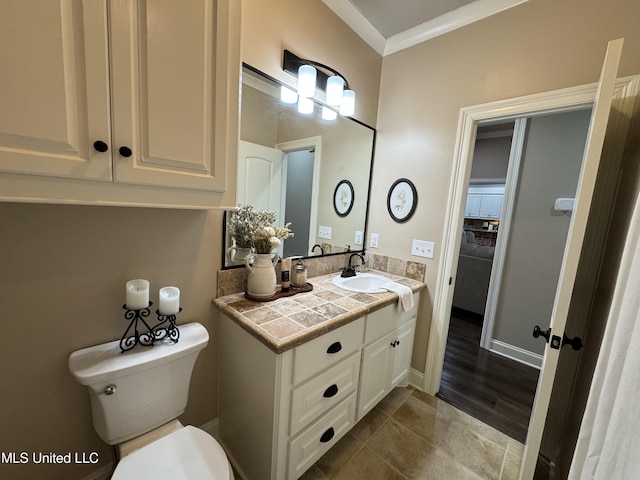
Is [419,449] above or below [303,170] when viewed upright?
below

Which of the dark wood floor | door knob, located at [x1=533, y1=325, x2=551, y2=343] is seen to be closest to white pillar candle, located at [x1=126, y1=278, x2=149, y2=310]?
door knob, located at [x1=533, y1=325, x2=551, y2=343]

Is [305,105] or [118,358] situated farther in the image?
[305,105]

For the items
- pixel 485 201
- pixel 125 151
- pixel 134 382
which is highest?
pixel 485 201

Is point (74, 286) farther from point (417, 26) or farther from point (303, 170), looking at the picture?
point (417, 26)

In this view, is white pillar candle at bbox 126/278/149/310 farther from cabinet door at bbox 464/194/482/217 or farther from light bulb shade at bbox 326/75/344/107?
cabinet door at bbox 464/194/482/217

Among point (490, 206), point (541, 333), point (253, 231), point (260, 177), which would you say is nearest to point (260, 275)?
point (253, 231)

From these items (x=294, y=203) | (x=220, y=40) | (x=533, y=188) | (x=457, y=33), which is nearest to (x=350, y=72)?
(x=457, y=33)

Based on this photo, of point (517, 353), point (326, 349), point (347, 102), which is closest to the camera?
point (326, 349)

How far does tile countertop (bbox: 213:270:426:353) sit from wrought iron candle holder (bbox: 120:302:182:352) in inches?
9.5

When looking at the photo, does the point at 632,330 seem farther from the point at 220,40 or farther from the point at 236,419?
the point at 236,419

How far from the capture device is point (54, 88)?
66 cm

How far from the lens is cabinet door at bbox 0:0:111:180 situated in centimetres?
61

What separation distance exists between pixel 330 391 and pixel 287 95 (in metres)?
1.70

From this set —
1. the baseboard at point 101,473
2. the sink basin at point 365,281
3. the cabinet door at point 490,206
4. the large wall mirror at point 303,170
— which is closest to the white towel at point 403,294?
the sink basin at point 365,281
